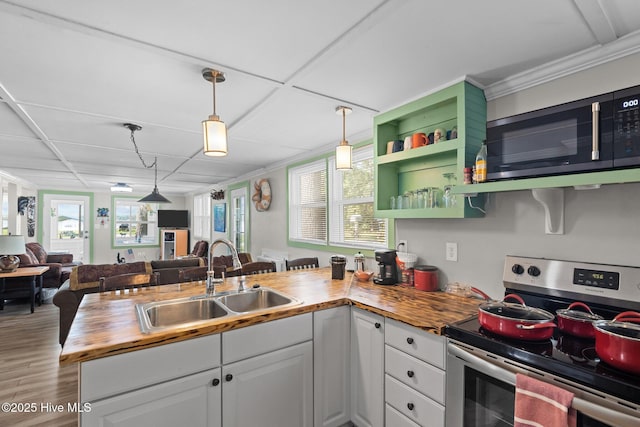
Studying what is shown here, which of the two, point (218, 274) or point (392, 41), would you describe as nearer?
point (392, 41)

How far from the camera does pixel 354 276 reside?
8.90ft

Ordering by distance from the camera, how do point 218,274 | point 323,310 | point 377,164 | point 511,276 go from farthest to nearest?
point 218,274 → point 377,164 → point 323,310 → point 511,276

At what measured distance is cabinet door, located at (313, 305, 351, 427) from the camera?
6.03 ft

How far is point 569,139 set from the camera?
4.61 ft

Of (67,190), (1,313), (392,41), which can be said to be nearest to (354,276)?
(392,41)

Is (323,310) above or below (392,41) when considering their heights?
below

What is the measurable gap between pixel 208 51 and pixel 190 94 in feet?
2.02

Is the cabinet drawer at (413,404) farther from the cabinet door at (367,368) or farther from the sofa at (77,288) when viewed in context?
the sofa at (77,288)

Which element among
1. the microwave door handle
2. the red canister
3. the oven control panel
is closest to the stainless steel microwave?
the microwave door handle

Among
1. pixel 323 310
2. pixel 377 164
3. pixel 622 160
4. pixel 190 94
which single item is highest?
pixel 190 94

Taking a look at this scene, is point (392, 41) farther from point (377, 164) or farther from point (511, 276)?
point (511, 276)

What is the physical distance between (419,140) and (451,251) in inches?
31.8

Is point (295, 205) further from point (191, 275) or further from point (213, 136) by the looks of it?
point (213, 136)

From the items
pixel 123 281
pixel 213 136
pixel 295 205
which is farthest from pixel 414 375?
pixel 295 205
